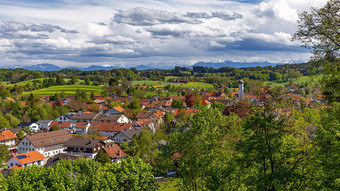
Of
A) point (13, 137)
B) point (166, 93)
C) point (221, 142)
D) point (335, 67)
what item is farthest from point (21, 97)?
point (335, 67)

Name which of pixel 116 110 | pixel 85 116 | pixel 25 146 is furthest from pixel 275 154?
pixel 116 110

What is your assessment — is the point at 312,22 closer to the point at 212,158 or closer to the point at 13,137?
the point at 212,158

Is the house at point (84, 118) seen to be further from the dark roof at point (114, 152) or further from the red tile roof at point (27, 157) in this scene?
the dark roof at point (114, 152)

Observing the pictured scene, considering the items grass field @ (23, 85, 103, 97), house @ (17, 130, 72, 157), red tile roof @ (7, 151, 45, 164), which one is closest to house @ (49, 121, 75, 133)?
house @ (17, 130, 72, 157)

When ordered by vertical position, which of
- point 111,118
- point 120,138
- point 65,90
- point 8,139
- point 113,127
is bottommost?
point 8,139

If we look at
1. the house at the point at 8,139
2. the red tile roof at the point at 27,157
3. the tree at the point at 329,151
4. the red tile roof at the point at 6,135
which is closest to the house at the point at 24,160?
the red tile roof at the point at 27,157

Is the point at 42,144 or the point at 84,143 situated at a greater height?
the point at 84,143

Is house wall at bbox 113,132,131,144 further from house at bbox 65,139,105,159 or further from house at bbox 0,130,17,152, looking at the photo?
house at bbox 0,130,17,152

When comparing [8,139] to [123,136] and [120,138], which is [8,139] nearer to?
[120,138]
